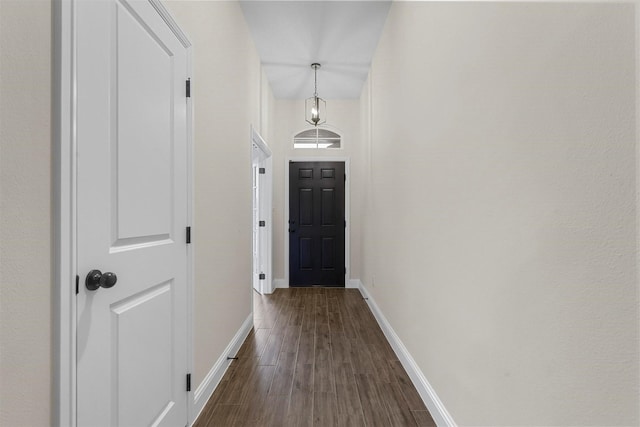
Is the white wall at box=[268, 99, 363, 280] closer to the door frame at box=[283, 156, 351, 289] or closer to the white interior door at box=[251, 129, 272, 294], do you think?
the door frame at box=[283, 156, 351, 289]

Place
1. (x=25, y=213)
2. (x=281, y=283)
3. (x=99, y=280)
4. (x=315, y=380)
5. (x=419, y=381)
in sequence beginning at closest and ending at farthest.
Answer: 1. (x=25, y=213)
2. (x=99, y=280)
3. (x=419, y=381)
4. (x=315, y=380)
5. (x=281, y=283)

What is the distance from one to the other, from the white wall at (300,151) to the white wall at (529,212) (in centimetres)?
288

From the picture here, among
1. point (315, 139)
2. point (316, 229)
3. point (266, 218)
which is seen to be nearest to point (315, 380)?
point (266, 218)

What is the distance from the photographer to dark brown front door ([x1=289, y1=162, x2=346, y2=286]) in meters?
4.81

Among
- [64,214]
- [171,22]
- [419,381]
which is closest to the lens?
[64,214]

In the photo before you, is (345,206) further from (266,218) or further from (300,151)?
(266,218)

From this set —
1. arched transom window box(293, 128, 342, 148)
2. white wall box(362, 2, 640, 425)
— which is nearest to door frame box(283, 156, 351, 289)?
arched transom window box(293, 128, 342, 148)

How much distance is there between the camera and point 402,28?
2371mm

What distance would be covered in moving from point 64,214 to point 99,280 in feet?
0.80

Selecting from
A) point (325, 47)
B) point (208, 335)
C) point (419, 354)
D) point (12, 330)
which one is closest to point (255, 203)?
point (325, 47)

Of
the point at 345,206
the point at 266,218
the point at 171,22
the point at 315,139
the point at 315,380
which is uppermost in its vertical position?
the point at 315,139

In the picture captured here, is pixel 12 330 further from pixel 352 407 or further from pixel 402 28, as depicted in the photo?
pixel 402 28

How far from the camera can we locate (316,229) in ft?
15.8

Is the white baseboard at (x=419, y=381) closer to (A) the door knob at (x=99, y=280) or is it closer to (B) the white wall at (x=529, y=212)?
(B) the white wall at (x=529, y=212)
